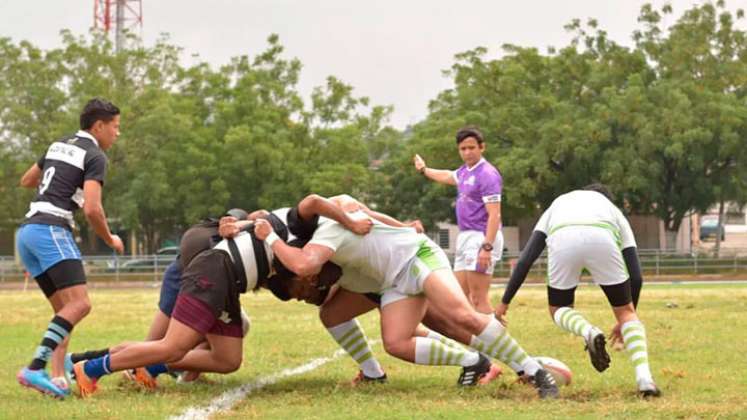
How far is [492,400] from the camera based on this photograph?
25.1 ft

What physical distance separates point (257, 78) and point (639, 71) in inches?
681

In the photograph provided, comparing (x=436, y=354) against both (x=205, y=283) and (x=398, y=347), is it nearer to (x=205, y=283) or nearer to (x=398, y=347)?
(x=398, y=347)

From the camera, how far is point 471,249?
38.1 ft

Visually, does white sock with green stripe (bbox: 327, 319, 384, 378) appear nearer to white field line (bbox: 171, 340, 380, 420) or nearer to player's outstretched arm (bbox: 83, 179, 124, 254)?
white field line (bbox: 171, 340, 380, 420)

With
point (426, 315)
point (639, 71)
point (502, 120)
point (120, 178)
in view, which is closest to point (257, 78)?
point (120, 178)

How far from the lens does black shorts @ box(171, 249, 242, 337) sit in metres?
7.93

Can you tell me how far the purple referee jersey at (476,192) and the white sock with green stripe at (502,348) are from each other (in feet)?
11.2

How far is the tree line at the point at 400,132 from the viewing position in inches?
1907

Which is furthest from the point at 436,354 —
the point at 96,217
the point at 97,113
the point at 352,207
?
the point at 97,113

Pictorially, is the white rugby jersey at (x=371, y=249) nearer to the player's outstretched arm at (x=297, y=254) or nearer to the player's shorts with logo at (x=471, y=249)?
the player's outstretched arm at (x=297, y=254)

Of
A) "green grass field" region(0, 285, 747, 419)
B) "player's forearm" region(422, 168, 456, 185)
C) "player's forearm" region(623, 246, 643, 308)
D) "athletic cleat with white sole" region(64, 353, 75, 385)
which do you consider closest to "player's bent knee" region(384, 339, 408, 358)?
"green grass field" region(0, 285, 747, 419)

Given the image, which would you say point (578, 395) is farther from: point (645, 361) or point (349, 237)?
point (349, 237)

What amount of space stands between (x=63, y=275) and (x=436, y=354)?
8.63ft

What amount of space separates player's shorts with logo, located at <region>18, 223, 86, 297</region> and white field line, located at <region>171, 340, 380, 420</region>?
1339mm
